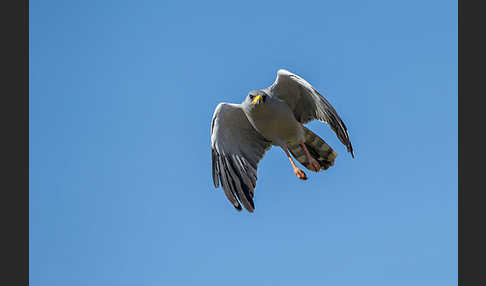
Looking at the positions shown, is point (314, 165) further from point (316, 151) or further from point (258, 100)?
point (258, 100)

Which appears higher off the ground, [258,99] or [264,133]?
[258,99]

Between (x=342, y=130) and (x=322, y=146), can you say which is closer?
(x=342, y=130)

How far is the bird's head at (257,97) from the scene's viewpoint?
13641 mm

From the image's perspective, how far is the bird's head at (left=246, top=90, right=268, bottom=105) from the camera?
13641 mm

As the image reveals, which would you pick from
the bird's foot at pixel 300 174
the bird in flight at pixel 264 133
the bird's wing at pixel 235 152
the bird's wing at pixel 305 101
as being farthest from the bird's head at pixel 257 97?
the bird's foot at pixel 300 174

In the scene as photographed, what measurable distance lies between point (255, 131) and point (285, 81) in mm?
1478

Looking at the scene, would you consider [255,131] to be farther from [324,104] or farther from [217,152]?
[324,104]

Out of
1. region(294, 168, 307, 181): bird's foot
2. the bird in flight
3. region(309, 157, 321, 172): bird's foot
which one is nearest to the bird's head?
the bird in flight

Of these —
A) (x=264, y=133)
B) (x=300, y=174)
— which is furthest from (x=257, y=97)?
(x=300, y=174)

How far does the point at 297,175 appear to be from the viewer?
14.5 meters

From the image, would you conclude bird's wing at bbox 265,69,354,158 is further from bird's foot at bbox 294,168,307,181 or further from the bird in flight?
bird's foot at bbox 294,168,307,181

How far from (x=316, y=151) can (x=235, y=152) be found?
1.60 meters

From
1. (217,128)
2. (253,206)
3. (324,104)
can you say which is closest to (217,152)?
(217,128)

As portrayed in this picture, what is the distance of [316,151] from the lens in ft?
49.0
